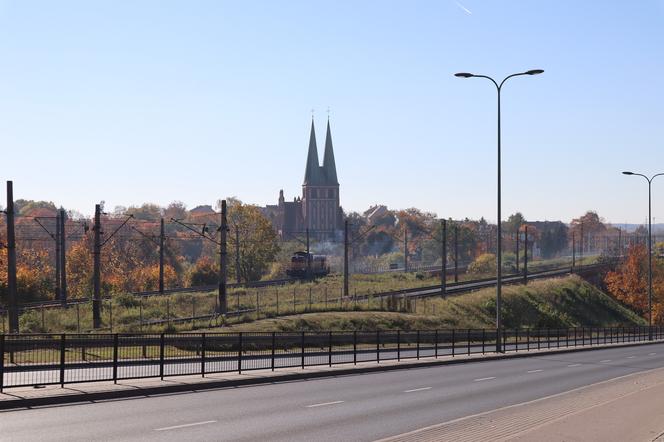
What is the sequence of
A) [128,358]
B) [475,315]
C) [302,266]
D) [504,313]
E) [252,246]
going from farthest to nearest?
1. [252,246]
2. [302,266]
3. [504,313]
4. [475,315]
5. [128,358]

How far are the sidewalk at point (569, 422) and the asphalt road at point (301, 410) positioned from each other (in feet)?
3.10

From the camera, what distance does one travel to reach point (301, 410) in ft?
64.8

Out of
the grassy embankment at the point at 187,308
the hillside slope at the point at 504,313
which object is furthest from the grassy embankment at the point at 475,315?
the grassy embankment at the point at 187,308

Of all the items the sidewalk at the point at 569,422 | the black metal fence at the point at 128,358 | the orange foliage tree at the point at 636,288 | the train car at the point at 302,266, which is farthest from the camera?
the orange foliage tree at the point at 636,288

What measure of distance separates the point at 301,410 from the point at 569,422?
571 cm

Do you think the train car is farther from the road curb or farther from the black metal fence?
the road curb

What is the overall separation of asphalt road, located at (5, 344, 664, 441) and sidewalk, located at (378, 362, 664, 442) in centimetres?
94

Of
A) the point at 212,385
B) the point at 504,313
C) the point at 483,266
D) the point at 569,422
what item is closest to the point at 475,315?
the point at 504,313

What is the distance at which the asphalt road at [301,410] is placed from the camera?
16.1 metres

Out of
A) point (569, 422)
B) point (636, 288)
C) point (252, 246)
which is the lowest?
point (636, 288)

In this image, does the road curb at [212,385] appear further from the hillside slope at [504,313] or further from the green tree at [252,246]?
the green tree at [252,246]

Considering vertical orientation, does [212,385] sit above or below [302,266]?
below

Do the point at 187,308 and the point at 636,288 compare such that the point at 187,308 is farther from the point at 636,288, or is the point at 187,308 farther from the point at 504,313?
the point at 636,288

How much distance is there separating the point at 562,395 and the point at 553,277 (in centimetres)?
10057
